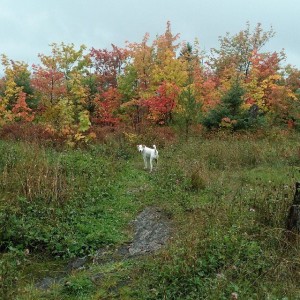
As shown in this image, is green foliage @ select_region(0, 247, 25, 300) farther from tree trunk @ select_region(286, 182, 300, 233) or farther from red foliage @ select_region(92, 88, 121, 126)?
red foliage @ select_region(92, 88, 121, 126)

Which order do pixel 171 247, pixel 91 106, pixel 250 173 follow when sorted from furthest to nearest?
pixel 91 106 → pixel 250 173 → pixel 171 247

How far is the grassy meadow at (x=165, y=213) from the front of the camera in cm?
434

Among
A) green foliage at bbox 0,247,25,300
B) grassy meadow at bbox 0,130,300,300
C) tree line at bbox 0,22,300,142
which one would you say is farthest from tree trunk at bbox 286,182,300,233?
tree line at bbox 0,22,300,142

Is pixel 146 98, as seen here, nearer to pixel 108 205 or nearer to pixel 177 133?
pixel 177 133

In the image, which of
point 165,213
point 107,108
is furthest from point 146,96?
point 165,213

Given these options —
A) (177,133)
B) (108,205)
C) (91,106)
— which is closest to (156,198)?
(108,205)

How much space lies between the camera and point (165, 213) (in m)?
7.27

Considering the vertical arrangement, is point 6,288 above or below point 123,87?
below

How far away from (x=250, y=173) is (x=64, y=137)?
286 inches

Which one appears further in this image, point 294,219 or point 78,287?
point 294,219

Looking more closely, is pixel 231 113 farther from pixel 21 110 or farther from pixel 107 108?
pixel 21 110

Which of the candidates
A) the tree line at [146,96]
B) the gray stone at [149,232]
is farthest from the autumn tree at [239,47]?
the gray stone at [149,232]

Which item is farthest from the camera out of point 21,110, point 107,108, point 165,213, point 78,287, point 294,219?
point 107,108

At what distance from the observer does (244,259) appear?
4.65 metres
